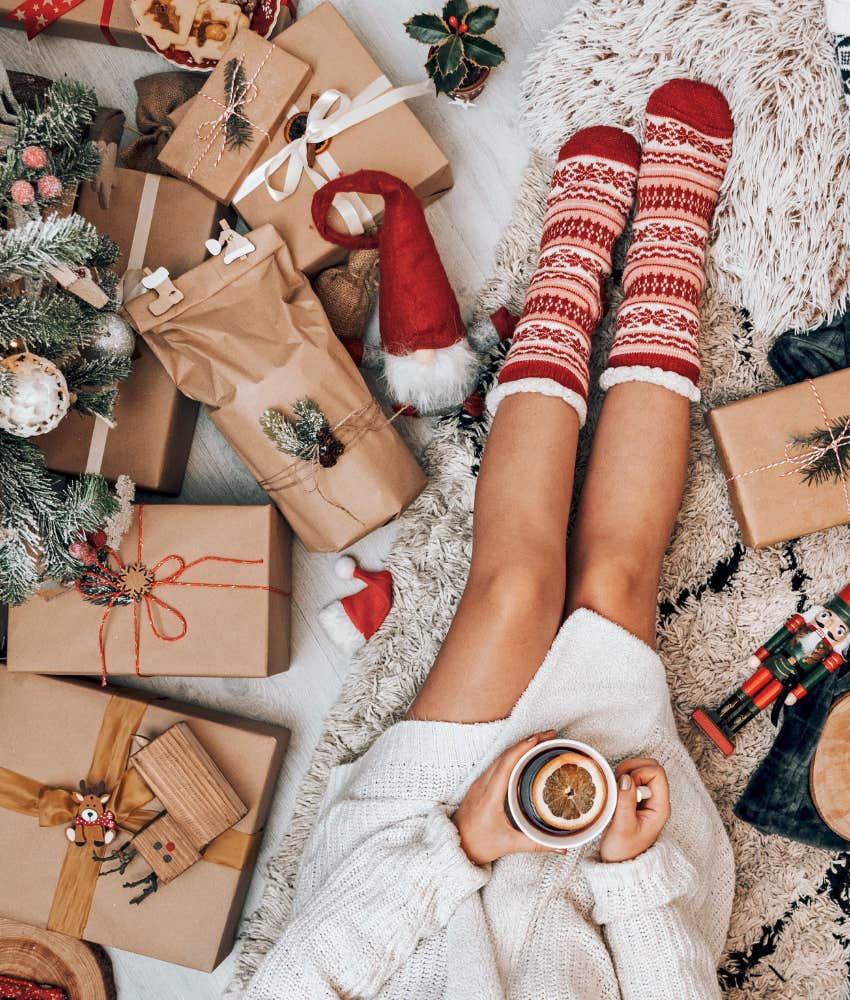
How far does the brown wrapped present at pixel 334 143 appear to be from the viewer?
1.08 m

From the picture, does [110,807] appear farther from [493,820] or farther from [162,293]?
[162,293]

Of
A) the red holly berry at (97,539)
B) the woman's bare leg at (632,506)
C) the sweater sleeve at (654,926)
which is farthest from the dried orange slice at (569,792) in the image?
the red holly berry at (97,539)

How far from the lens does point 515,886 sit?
2.96 feet

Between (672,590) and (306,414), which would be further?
(672,590)

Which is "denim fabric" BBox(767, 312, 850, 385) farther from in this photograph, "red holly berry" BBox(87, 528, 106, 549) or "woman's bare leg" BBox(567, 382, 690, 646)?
"red holly berry" BBox(87, 528, 106, 549)

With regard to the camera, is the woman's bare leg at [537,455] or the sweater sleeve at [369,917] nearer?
the sweater sleeve at [369,917]

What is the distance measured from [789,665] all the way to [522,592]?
40 centimetres

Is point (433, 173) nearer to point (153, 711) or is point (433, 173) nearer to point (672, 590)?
point (672, 590)

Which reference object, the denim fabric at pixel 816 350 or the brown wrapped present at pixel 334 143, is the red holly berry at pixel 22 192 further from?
the denim fabric at pixel 816 350

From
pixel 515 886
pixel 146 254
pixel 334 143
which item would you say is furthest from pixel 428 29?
pixel 515 886

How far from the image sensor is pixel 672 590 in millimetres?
1140

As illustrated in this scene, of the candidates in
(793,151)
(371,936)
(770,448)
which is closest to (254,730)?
(371,936)

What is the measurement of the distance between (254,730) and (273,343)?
1.68ft

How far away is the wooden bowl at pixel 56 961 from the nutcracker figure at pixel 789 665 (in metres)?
0.90
